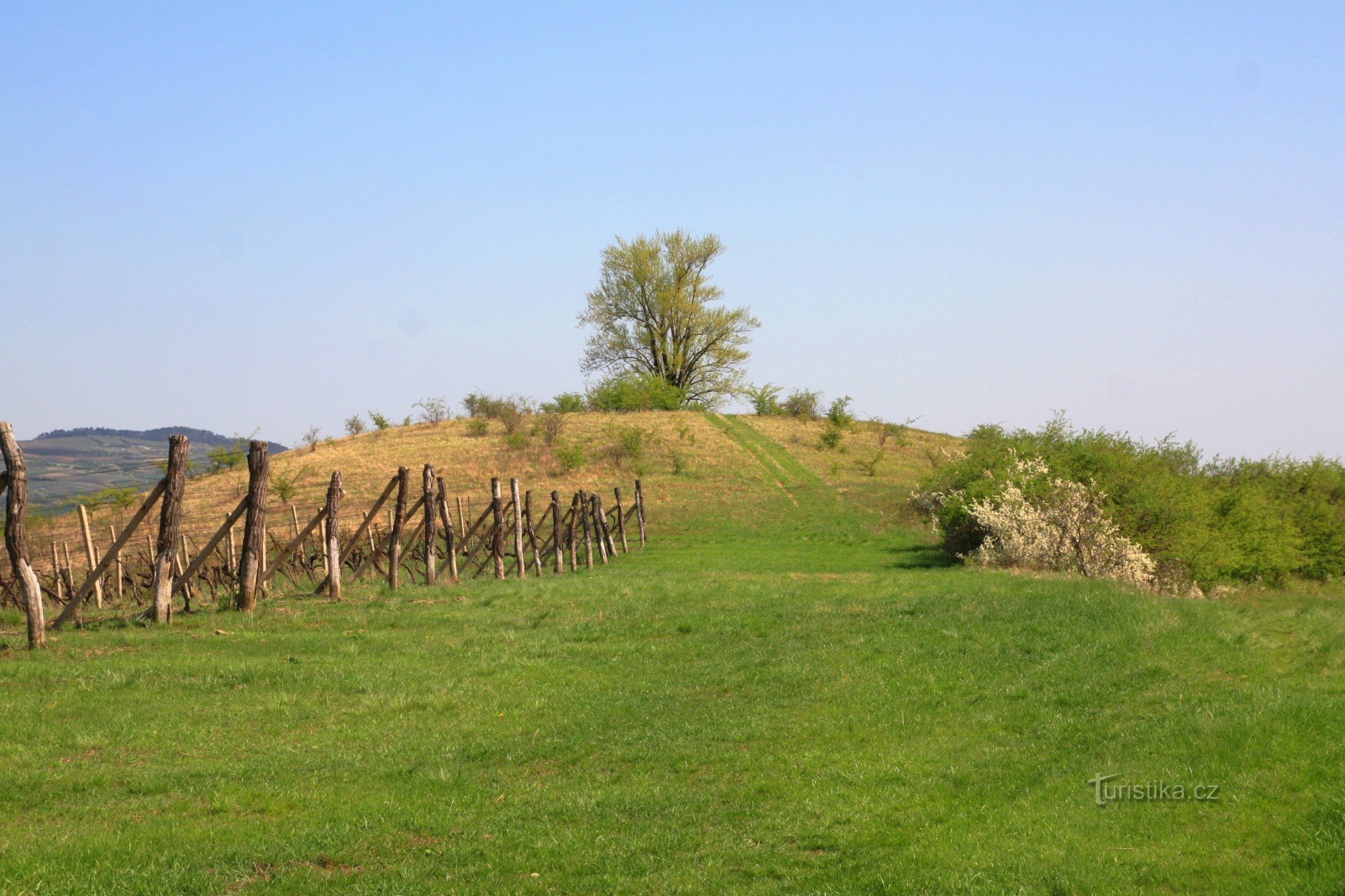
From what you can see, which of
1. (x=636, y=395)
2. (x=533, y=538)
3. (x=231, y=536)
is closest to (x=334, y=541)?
(x=231, y=536)

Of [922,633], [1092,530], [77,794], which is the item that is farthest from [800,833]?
[1092,530]

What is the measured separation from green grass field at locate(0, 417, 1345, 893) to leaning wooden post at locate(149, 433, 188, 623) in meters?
0.58

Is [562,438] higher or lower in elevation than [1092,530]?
higher

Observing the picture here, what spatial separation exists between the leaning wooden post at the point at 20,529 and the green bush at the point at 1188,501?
22.7 m

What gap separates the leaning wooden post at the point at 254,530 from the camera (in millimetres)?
16578

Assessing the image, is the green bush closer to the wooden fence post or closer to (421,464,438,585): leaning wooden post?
the wooden fence post

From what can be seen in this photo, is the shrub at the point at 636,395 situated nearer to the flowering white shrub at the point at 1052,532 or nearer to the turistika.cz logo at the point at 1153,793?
the flowering white shrub at the point at 1052,532

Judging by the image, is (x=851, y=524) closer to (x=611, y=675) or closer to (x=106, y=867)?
(x=611, y=675)

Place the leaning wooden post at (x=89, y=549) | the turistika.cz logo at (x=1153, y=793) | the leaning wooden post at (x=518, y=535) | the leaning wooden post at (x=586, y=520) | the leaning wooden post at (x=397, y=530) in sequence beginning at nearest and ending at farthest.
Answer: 1. the turistika.cz logo at (x=1153, y=793)
2. the leaning wooden post at (x=89, y=549)
3. the leaning wooden post at (x=397, y=530)
4. the leaning wooden post at (x=518, y=535)
5. the leaning wooden post at (x=586, y=520)

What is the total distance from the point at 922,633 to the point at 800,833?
801cm

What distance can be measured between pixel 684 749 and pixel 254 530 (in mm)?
9694

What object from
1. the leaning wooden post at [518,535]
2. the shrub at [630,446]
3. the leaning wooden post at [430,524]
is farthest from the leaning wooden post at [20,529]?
the shrub at [630,446]

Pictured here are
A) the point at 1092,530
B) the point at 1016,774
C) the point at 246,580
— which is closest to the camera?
the point at 1016,774

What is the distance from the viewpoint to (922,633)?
15148 millimetres
